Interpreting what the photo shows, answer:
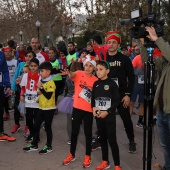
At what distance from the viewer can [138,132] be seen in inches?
242

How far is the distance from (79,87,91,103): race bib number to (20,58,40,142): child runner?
1220 mm

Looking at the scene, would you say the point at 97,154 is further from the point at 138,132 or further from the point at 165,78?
the point at 165,78

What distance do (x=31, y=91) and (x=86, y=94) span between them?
1417 millimetres

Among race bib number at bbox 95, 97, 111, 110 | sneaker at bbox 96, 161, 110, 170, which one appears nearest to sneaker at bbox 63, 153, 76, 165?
sneaker at bbox 96, 161, 110, 170

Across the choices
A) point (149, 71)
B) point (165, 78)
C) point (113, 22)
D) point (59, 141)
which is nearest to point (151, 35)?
point (149, 71)

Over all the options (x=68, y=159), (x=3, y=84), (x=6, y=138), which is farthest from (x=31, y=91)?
(x=68, y=159)

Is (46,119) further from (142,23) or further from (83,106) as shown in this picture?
(142,23)

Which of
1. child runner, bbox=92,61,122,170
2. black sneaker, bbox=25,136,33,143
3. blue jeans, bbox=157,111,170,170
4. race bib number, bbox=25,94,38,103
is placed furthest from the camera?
black sneaker, bbox=25,136,33,143

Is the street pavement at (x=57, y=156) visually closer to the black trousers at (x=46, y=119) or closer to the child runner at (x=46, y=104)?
the child runner at (x=46, y=104)

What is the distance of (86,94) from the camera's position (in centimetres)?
440

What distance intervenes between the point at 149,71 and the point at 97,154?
2129 millimetres

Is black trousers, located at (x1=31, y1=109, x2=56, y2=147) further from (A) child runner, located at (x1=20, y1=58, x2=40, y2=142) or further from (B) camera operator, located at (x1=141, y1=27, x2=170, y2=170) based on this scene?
(B) camera operator, located at (x1=141, y1=27, x2=170, y2=170)

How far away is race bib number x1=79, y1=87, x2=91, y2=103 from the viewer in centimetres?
440

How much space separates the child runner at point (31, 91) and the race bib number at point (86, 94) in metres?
1.22
